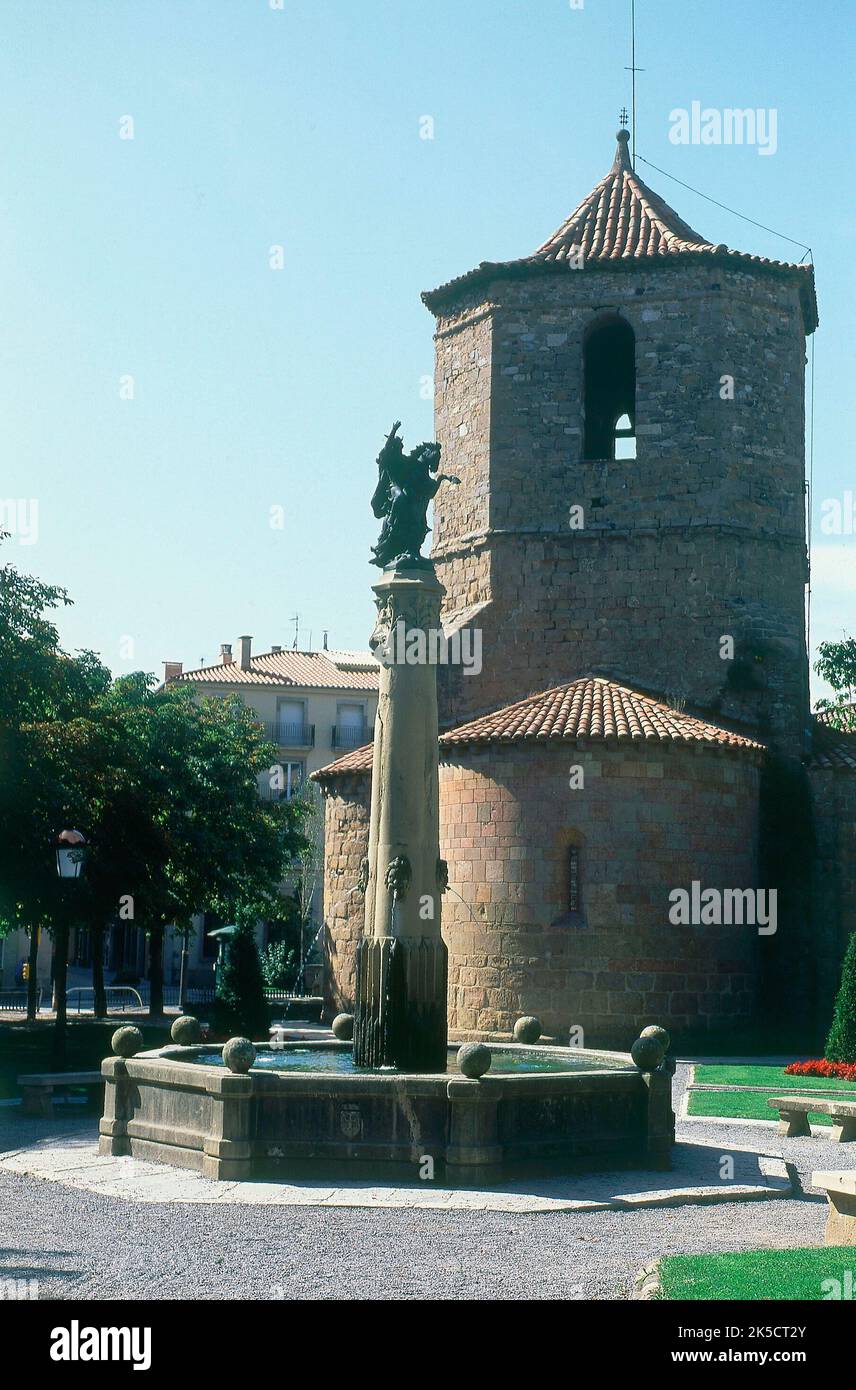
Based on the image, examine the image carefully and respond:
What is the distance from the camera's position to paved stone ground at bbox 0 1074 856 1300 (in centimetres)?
Answer: 830

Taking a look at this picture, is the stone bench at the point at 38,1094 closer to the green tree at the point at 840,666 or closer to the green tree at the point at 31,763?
the green tree at the point at 31,763

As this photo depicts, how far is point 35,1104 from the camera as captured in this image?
54.0ft

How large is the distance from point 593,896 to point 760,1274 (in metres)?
15.3

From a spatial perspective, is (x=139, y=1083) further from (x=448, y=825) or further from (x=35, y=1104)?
(x=448, y=825)

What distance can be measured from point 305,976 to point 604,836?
72.0 feet

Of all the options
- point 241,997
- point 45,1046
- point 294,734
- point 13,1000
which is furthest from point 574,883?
point 294,734

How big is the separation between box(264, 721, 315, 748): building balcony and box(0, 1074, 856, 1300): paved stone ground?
44.4m

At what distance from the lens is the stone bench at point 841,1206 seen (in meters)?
9.41

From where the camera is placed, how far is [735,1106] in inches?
698

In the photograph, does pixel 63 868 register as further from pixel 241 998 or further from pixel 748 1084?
pixel 748 1084

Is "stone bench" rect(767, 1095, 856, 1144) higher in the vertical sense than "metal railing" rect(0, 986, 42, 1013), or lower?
higher

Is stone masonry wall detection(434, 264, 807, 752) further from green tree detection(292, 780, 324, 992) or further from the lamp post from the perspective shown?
green tree detection(292, 780, 324, 992)

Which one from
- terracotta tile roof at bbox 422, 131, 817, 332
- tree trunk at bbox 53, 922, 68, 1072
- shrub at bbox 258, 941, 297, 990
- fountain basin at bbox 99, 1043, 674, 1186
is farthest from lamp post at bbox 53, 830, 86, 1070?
shrub at bbox 258, 941, 297, 990
